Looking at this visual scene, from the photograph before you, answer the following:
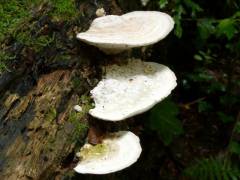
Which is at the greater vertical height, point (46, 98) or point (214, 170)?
point (46, 98)

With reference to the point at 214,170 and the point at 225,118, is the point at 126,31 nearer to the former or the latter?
the point at 214,170

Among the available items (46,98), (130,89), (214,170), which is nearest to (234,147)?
(214,170)

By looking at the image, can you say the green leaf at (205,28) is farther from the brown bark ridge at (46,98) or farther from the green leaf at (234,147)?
the brown bark ridge at (46,98)

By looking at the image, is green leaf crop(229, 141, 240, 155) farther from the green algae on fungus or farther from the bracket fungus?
the green algae on fungus

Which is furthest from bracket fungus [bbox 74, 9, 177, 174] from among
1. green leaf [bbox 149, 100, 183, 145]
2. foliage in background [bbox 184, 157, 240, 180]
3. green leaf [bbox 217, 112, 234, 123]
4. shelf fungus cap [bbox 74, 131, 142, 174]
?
Result: green leaf [bbox 217, 112, 234, 123]

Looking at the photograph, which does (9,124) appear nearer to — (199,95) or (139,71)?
(139,71)

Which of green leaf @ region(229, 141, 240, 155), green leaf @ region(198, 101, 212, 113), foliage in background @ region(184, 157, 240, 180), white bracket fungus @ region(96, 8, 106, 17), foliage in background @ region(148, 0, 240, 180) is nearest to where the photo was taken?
white bracket fungus @ region(96, 8, 106, 17)

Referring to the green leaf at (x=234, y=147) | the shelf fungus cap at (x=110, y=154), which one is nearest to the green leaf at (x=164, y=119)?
the green leaf at (x=234, y=147)
